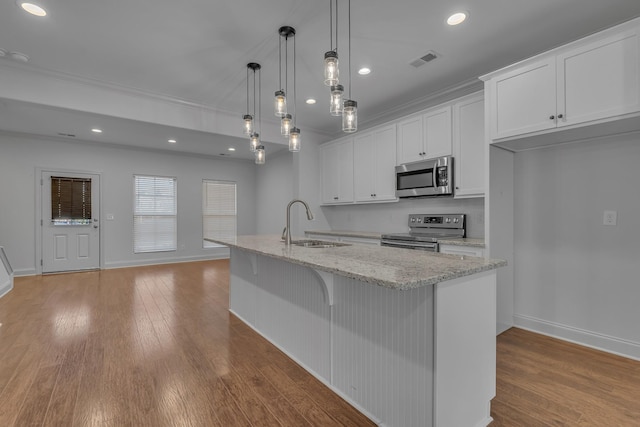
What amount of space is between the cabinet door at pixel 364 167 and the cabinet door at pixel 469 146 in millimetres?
1275

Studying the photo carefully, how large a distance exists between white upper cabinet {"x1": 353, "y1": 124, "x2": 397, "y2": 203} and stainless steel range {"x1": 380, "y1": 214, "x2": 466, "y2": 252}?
478mm

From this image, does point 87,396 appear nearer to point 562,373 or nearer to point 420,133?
point 562,373

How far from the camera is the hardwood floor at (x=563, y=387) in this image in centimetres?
168

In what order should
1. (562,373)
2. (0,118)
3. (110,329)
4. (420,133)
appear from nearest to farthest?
(562,373)
(110,329)
(420,133)
(0,118)

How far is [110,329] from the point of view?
2.97 metres

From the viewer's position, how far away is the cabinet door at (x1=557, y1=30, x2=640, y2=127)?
2.04m

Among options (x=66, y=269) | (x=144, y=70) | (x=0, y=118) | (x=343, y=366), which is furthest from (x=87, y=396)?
(x=66, y=269)

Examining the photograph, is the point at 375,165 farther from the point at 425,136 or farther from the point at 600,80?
the point at 600,80

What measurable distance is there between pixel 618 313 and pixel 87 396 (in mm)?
3951

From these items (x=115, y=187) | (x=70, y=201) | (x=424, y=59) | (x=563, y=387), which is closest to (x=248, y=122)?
(x=424, y=59)

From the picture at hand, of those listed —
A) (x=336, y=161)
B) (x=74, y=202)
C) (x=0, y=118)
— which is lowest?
(x=74, y=202)

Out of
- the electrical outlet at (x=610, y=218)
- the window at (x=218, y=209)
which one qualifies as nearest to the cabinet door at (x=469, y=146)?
the electrical outlet at (x=610, y=218)

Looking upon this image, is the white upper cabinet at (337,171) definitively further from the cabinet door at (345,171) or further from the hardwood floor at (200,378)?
the hardwood floor at (200,378)

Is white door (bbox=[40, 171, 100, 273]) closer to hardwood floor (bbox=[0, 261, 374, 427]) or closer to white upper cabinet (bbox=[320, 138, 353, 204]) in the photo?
hardwood floor (bbox=[0, 261, 374, 427])
